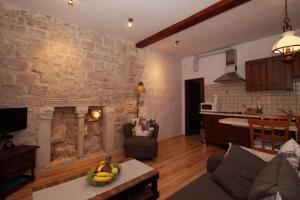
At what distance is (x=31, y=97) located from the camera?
269 centimetres

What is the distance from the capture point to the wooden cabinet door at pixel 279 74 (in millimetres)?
3312

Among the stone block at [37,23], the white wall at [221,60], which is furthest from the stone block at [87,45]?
the white wall at [221,60]

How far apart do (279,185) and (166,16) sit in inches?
113

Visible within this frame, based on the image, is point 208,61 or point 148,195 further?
point 208,61

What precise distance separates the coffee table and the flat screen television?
1.40 meters

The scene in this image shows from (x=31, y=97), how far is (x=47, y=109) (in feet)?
1.02

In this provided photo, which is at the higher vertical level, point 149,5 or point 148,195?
point 149,5

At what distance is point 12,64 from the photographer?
2.53m

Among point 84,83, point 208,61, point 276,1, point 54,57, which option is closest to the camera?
point 276,1

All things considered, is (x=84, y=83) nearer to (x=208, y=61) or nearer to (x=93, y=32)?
(x=93, y=32)

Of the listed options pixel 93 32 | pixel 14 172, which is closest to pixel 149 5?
pixel 93 32

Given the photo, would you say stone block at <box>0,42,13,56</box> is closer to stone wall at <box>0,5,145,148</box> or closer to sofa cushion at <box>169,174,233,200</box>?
stone wall at <box>0,5,145,148</box>

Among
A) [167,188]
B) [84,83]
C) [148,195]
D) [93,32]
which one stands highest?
[93,32]

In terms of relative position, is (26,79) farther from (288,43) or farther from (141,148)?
(288,43)
